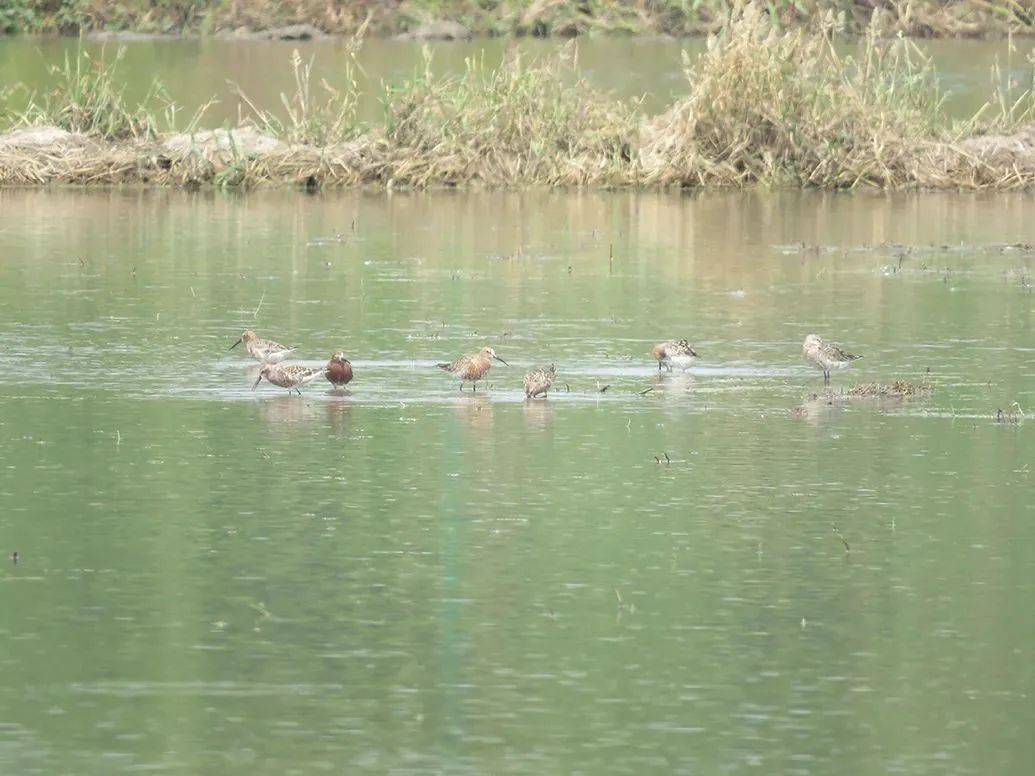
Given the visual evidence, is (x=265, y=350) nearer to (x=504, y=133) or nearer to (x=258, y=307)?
(x=258, y=307)

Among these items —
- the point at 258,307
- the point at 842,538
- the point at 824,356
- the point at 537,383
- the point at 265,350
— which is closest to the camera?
the point at 842,538

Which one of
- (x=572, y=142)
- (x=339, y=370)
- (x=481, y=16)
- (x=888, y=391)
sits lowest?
(x=888, y=391)

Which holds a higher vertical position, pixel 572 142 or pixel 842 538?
pixel 572 142

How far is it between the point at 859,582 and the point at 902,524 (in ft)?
3.97

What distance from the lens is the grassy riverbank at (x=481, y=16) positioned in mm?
57625

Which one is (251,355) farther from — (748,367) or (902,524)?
(902,524)

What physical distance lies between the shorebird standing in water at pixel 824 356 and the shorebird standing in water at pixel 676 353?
65cm

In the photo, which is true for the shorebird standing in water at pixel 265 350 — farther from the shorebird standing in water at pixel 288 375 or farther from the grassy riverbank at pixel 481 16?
the grassy riverbank at pixel 481 16

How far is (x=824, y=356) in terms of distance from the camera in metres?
15.5

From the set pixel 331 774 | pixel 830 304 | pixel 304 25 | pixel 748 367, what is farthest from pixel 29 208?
pixel 304 25

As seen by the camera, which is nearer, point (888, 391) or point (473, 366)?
point (473, 366)

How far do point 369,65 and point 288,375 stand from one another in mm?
34656

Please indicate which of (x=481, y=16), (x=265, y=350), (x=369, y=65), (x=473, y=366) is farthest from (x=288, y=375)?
(x=481, y=16)

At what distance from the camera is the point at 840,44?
180 feet
